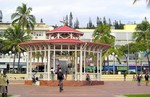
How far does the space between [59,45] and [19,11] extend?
111ft

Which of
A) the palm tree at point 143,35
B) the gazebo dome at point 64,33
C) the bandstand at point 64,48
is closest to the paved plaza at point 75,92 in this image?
the bandstand at point 64,48

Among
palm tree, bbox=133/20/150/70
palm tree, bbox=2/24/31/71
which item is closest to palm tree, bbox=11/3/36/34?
palm tree, bbox=2/24/31/71

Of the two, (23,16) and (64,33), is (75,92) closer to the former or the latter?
(64,33)

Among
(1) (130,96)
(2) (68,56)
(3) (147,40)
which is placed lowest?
(1) (130,96)

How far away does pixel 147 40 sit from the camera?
88875 mm

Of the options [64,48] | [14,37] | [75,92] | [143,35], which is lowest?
[75,92]

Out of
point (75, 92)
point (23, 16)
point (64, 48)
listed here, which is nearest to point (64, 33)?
point (64, 48)

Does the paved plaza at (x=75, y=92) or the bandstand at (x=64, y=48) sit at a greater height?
the bandstand at (x=64, y=48)

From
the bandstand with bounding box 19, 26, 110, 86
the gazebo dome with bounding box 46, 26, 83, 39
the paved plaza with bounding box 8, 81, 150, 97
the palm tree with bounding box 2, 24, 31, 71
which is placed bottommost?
the paved plaza with bounding box 8, 81, 150, 97

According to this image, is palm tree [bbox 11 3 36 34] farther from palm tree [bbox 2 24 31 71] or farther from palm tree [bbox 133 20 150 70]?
palm tree [bbox 133 20 150 70]

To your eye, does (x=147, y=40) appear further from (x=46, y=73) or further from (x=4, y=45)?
(x=46, y=73)

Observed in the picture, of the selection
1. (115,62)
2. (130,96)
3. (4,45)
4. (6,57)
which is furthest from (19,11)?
(130,96)

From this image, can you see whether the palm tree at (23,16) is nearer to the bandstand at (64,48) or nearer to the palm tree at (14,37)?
the palm tree at (14,37)

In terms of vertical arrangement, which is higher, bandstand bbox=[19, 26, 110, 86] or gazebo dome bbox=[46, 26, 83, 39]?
gazebo dome bbox=[46, 26, 83, 39]
